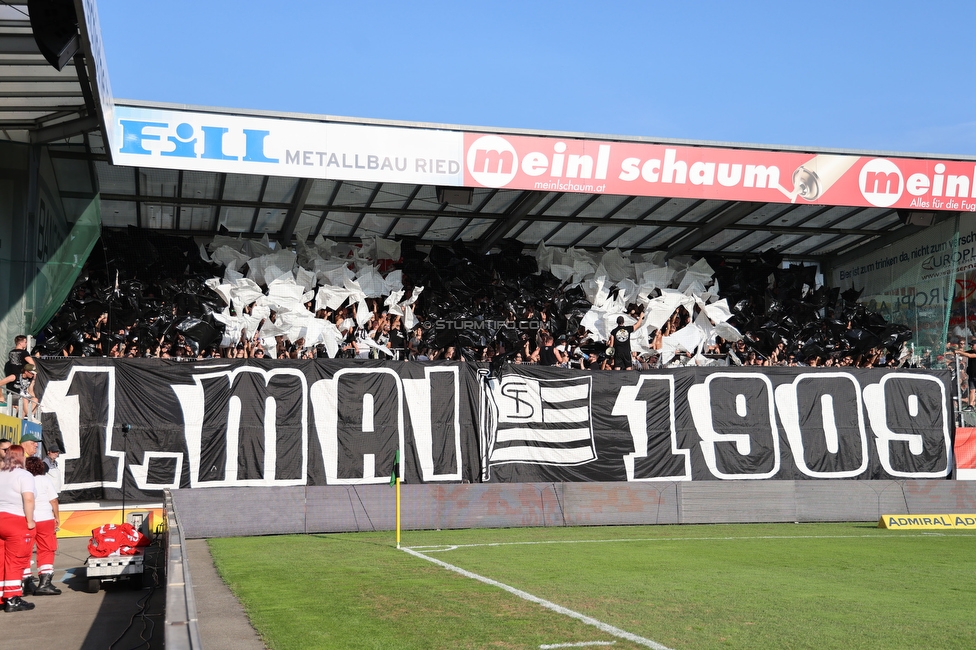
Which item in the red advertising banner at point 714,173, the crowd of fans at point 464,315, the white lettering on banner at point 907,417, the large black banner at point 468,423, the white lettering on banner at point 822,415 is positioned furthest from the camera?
the crowd of fans at point 464,315

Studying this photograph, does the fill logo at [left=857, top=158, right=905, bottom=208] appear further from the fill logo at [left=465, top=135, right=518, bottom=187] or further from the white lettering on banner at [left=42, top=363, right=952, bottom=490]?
the fill logo at [left=465, top=135, right=518, bottom=187]

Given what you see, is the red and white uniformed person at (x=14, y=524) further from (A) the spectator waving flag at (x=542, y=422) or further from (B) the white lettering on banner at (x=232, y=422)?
(A) the spectator waving flag at (x=542, y=422)

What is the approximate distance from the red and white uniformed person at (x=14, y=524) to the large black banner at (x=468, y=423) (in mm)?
6183

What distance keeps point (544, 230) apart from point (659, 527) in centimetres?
1139

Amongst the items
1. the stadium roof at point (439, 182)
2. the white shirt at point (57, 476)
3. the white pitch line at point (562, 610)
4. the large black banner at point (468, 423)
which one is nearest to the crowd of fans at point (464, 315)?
the stadium roof at point (439, 182)

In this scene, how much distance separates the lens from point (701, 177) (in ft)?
77.7

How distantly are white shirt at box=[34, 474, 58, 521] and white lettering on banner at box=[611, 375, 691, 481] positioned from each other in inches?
545

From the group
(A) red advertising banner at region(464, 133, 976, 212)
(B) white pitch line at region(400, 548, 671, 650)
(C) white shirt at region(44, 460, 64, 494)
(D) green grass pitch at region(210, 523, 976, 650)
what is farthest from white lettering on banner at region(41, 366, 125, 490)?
(A) red advertising banner at region(464, 133, 976, 212)

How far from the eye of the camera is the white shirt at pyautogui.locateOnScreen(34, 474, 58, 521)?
11250mm

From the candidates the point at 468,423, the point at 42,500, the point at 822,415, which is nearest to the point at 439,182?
the point at 468,423

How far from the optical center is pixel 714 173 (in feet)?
77.9

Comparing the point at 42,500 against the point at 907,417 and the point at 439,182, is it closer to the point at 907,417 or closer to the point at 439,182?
the point at 439,182

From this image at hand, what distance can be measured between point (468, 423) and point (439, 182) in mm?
5775

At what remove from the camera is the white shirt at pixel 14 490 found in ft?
34.1
